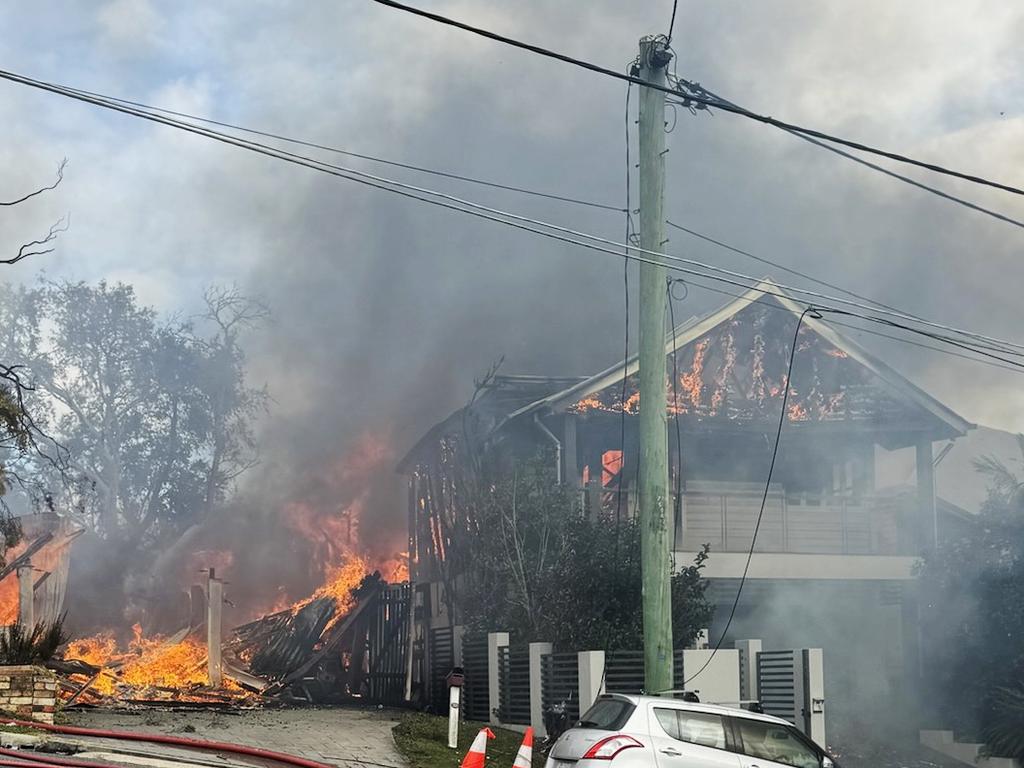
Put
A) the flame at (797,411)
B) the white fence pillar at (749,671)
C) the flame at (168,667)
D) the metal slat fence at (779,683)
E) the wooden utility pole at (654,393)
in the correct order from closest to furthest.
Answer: the wooden utility pole at (654,393) → the metal slat fence at (779,683) → the white fence pillar at (749,671) → the flame at (168,667) → the flame at (797,411)

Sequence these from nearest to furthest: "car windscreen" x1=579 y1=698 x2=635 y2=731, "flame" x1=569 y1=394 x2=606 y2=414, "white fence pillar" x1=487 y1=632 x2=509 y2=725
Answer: "car windscreen" x1=579 y1=698 x2=635 y2=731 < "white fence pillar" x1=487 y1=632 x2=509 y2=725 < "flame" x1=569 y1=394 x2=606 y2=414

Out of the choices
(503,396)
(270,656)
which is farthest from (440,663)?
(503,396)

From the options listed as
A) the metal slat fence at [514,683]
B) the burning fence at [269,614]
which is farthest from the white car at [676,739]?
the burning fence at [269,614]

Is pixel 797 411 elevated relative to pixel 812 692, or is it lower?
elevated

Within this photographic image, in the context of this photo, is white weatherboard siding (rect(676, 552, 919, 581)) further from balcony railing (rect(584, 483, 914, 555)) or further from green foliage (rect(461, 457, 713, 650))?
green foliage (rect(461, 457, 713, 650))

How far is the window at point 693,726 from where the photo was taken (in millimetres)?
11758

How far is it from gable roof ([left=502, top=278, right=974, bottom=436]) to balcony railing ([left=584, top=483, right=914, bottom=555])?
5.59ft

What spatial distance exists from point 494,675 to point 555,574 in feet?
5.70

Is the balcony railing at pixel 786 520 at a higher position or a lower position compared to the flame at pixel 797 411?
lower

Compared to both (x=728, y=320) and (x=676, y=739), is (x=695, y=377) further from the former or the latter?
(x=676, y=739)

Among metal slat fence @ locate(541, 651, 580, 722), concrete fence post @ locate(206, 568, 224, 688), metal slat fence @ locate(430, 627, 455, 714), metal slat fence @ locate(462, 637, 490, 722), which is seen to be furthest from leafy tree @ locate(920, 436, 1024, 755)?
concrete fence post @ locate(206, 568, 224, 688)

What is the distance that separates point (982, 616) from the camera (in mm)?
20594

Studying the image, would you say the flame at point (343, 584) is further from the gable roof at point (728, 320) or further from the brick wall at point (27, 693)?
the brick wall at point (27, 693)

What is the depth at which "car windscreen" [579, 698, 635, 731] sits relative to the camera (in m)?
11.7
